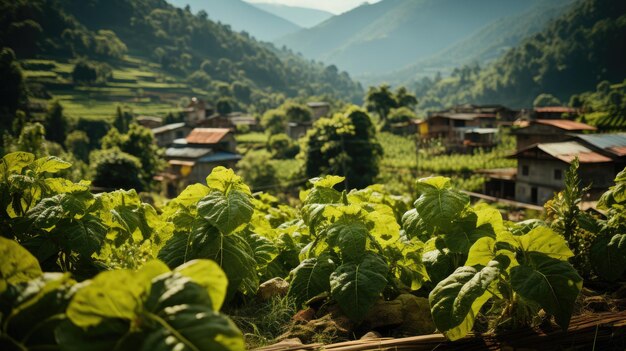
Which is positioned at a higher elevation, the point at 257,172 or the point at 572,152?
the point at 572,152

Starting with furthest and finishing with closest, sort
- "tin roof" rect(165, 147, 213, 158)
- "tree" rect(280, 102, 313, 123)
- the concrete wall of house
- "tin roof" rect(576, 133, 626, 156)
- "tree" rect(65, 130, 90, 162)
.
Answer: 1. "tree" rect(280, 102, 313, 123)
2. "tree" rect(65, 130, 90, 162)
3. "tin roof" rect(165, 147, 213, 158)
4. the concrete wall of house
5. "tin roof" rect(576, 133, 626, 156)

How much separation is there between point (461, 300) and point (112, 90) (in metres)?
103

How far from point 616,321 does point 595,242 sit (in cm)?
79

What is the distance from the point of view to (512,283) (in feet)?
7.15

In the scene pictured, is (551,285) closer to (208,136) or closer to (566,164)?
(566,164)

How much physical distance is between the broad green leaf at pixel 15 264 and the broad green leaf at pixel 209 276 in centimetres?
48

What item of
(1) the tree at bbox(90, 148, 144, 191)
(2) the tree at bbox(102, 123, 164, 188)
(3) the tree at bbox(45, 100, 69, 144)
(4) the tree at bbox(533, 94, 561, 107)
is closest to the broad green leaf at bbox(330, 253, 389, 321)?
(1) the tree at bbox(90, 148, 144, 191)

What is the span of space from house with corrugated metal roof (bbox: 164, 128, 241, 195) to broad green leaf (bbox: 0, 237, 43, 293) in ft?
141

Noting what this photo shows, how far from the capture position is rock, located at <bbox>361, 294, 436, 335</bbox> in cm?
259

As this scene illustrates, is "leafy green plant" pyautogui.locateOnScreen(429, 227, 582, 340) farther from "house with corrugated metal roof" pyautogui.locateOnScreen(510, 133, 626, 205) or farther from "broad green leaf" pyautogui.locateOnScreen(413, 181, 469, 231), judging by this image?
"house with corrugated metal roof" pyautogui.locateOnScreen(510, 133, 626, 205)

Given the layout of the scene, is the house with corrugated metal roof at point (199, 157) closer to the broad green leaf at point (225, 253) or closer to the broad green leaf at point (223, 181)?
the broad green leaf at point (223, 181)

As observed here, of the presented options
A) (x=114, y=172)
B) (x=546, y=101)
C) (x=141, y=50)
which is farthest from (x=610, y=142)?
(x=141, y=50)

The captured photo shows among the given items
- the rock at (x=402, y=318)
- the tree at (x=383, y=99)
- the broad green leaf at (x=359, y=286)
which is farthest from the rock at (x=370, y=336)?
the tree at (x=383, y=99)

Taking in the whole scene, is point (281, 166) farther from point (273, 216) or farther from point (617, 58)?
point (617, 58)
